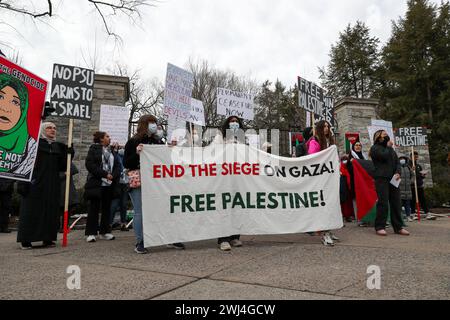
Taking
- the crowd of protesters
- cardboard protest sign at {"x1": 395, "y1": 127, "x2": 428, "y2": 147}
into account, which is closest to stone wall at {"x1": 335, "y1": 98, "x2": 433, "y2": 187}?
cardboard protest sign at {"x1": 395, "y1": 127, "x2": 428, "y2": 147}

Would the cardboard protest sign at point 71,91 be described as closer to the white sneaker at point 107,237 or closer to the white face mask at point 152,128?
the white face mask at point 152,128

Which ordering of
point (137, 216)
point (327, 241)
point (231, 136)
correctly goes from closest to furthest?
point (137, 216) → point (327, 241) → point (231, 136)

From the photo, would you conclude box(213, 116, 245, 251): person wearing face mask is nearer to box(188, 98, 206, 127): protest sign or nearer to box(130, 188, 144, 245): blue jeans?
box(130, 188, 144, 245): blue jeans

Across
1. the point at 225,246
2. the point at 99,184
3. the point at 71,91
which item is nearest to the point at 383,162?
the point at 225,246

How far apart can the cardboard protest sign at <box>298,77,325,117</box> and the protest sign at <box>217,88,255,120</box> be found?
2.75 m

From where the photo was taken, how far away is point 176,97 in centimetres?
768

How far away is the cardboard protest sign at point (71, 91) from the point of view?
573 cm

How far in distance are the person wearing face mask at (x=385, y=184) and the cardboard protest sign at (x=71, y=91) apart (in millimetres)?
5154

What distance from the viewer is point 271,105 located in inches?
1506

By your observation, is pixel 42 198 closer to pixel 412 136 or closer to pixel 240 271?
pixel 240 271

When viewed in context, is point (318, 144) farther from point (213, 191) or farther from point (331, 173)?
point (213, 191)

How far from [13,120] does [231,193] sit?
10.6ft
